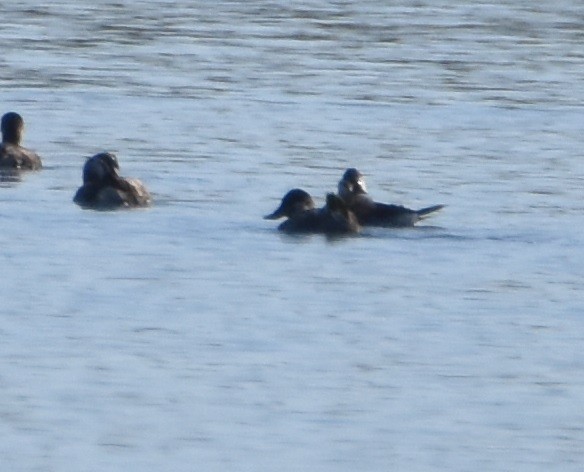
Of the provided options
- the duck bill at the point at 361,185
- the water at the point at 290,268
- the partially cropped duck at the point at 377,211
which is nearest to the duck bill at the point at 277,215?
the water at the point at 290,268

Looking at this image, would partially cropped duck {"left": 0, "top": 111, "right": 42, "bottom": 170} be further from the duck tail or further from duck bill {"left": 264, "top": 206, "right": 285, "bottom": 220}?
the duck tail

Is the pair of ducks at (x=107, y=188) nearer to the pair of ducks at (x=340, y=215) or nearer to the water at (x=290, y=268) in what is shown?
the water at (x=290, y=268)

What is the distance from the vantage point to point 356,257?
1641 centimetres

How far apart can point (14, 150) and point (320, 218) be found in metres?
4.21

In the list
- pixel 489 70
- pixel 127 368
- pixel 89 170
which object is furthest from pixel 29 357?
pixel 489 70

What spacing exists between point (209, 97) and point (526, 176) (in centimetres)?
613

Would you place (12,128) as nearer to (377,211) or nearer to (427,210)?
(377,211)

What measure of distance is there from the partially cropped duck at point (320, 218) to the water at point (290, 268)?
0.18 m

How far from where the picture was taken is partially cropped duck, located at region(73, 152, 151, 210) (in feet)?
60.1

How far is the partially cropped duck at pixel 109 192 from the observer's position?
60.1 feet

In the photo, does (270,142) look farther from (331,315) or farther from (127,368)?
(127,368)

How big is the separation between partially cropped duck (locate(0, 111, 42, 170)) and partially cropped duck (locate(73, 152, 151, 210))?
171 centimetres

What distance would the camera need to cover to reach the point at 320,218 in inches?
687

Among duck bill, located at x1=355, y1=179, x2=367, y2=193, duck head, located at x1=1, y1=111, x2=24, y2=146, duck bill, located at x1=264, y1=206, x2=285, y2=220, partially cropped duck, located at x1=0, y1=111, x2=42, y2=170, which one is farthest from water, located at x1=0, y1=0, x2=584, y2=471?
duck bill, located at x1=355, y1=179, x2=367, y2=193
